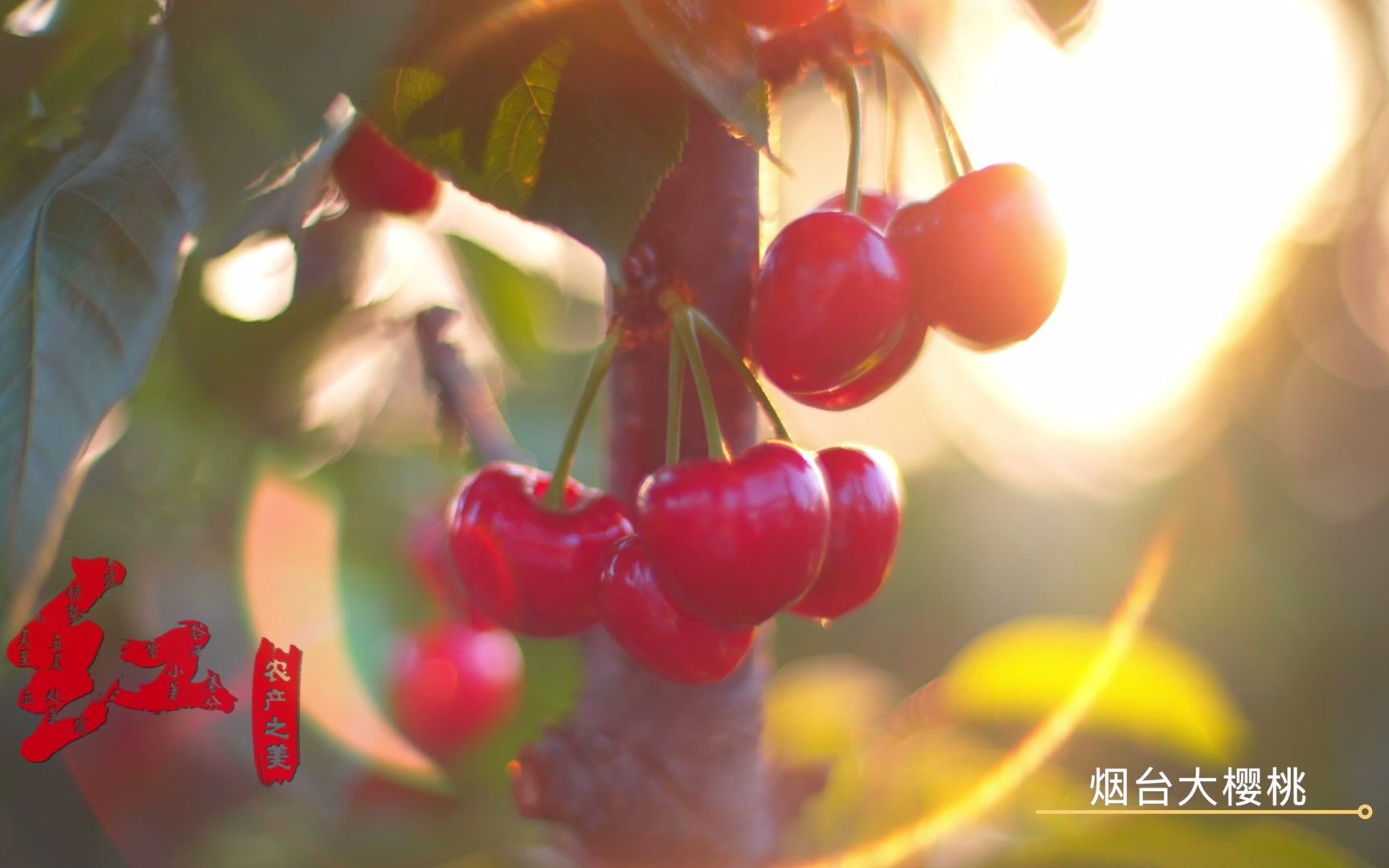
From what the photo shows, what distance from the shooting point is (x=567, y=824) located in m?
0.84

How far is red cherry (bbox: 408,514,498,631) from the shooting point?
4.37 feet

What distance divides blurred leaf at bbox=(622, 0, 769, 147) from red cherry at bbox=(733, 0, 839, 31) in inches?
3.0

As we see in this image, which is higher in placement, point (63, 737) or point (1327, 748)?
point (63, 737)

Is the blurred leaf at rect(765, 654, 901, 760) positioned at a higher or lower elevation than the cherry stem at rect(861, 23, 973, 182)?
lower

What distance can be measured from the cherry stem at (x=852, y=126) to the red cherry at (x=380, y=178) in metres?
0.40

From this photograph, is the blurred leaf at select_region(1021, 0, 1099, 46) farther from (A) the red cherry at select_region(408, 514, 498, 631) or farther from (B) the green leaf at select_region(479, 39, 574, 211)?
(A) the red cherry at select_region(408, 514, 498, 631)

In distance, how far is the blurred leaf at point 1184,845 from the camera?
0.75 meters

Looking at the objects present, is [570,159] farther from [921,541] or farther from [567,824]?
[921,541]

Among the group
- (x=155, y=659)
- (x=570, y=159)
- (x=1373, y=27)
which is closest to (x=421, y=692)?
(x=155, y=659)

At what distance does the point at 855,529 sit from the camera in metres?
0.71

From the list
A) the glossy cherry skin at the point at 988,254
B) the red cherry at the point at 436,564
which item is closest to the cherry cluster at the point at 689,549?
the glossy cherry skin at the point at 988,254

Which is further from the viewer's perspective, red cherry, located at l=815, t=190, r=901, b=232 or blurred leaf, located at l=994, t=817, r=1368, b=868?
red cherry, located at l=815, t=190, r=901, b=232

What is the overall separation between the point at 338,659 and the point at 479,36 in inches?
48.9

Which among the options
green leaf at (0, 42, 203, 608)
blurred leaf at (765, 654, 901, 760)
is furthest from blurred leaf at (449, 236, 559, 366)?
green leaf at (0, 42, 203, 608)
